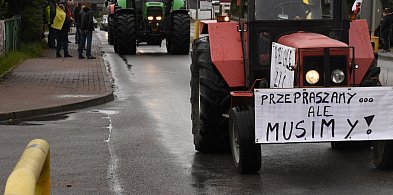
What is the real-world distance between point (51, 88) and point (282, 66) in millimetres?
9182

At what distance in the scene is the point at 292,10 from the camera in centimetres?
910

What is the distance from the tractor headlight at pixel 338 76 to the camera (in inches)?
321

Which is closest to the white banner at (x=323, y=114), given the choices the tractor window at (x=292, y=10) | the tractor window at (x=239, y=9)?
the tractor window at (x=292, y=10)

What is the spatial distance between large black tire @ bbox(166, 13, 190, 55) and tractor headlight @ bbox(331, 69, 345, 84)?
1981 centimetres

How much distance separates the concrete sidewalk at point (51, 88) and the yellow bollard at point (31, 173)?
375 inches

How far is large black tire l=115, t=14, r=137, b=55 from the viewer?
27.5 m

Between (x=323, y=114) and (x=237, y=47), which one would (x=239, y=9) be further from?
(x=323, y=114)

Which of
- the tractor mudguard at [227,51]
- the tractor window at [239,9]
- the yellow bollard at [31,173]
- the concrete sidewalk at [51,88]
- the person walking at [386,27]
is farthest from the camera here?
A: the person walking at [386,27]

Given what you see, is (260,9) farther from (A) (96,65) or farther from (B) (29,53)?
(B) (29,53)

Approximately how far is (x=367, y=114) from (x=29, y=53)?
2033 centimetres

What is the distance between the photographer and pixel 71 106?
46.4ft

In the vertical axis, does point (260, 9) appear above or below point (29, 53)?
above

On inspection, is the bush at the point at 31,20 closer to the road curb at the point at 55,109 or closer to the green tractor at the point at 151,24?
the green tractor at the point at 151,24

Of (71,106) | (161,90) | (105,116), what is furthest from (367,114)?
(161,90)
